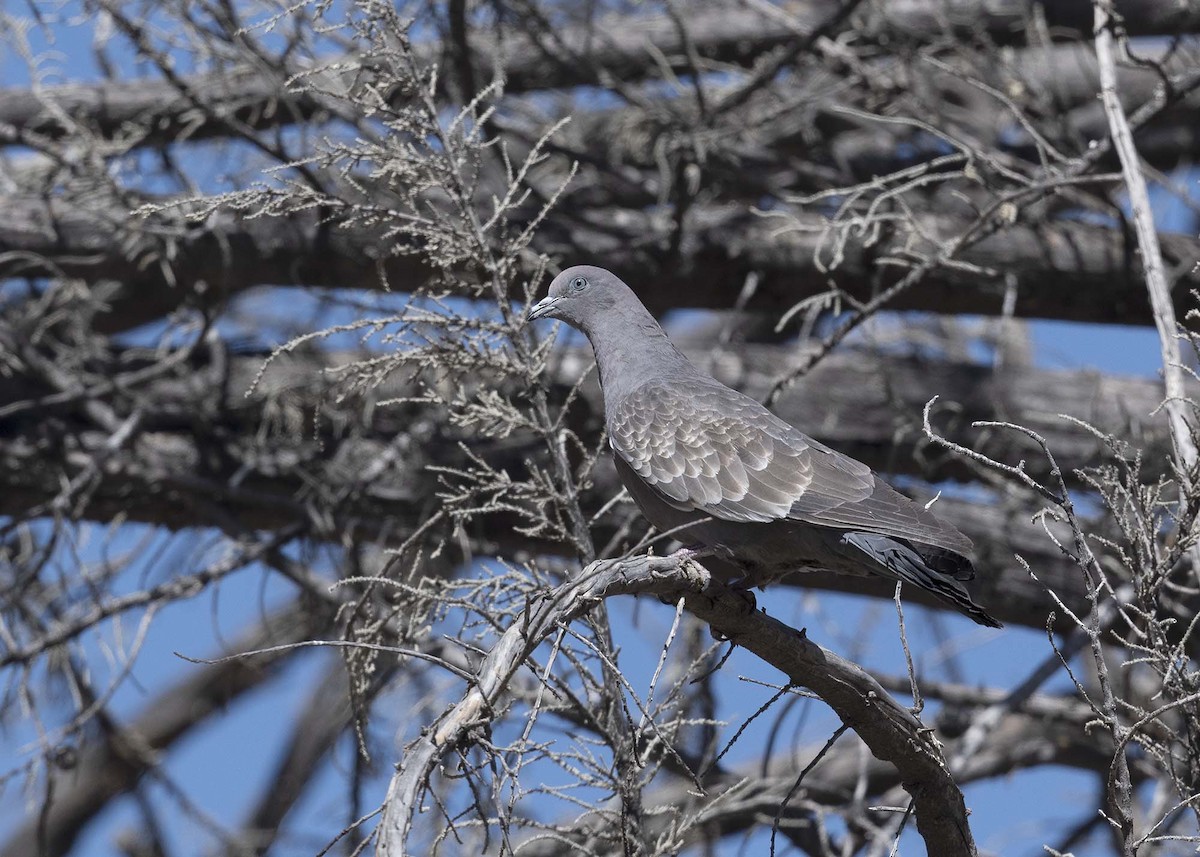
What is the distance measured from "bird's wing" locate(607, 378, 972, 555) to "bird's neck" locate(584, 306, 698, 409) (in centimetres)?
12

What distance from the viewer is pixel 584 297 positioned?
4.54 m

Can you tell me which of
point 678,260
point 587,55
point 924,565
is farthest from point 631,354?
point 587,55

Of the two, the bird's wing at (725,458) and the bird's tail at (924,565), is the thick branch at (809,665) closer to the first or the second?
the bird's tail at (924,565)

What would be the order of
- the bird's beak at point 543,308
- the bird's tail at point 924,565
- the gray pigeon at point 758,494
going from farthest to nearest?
the bird's beak at point 543,308
the gray pigeon at point 758,494
the bird's tail at point 924,565

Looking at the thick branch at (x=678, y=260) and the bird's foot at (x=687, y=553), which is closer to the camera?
the bird's foot at (x=687, y=553)

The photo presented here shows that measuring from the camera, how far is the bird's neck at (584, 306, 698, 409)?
4.24 metres

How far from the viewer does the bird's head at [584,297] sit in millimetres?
4500

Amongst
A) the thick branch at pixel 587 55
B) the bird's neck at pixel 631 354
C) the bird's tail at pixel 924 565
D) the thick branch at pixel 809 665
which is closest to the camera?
the thick branch at pixel 809 665

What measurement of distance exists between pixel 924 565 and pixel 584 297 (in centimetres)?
170

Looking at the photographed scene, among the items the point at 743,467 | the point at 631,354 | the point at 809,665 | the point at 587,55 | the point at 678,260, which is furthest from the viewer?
the point at 587,55

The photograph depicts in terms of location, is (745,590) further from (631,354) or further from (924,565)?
(631,354)

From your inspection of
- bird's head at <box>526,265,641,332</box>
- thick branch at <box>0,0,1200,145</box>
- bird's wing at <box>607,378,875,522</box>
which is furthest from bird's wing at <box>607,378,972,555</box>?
thick branch at <box>0,0,1200,145</box>

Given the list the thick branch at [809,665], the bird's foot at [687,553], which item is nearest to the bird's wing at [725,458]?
the bird's foot at [687,553]

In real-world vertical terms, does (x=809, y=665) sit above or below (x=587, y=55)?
below
